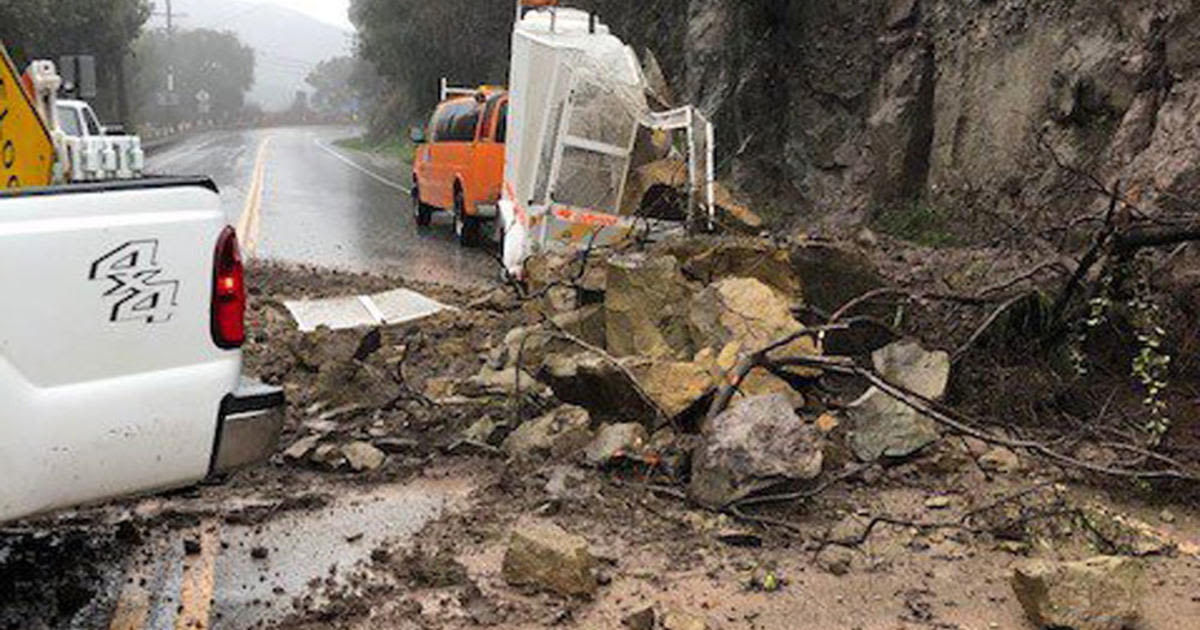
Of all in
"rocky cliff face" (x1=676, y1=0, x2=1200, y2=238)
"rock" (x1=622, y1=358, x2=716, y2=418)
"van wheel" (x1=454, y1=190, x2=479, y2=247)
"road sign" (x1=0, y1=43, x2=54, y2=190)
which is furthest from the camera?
"van wheel" (x1=454, y1=190, x2=479, y2=247)

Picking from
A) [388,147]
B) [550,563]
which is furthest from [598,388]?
[388,147]

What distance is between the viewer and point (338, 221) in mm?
18453

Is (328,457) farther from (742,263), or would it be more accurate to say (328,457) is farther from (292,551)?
(742,263)

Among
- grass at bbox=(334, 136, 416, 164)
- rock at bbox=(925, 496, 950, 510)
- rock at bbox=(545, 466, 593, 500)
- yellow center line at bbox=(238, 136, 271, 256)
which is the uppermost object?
rock at bbox=(925, 496, 950, 510)

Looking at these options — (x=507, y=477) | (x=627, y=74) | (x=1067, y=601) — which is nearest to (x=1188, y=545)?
(x=1067, y=601)

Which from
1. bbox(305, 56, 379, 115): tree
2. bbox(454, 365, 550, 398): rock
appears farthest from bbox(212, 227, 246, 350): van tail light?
bbox(305, 56, 379, 115): tree

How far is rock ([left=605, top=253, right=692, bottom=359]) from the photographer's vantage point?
22.0ft

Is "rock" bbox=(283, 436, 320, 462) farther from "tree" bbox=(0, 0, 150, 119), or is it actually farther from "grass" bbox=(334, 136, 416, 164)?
"grass" bbox=(334, 136, 416, 164)

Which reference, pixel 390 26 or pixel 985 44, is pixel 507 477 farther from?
pixel 390 26

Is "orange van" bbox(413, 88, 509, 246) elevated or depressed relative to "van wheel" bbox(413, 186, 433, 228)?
elevated

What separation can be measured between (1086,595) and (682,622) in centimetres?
146

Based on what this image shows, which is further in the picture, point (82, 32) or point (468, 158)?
point (82, 32)

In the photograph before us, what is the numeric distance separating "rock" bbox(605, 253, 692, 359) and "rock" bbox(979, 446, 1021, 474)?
1754 millimetres

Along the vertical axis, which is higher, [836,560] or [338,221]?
[836,560]
